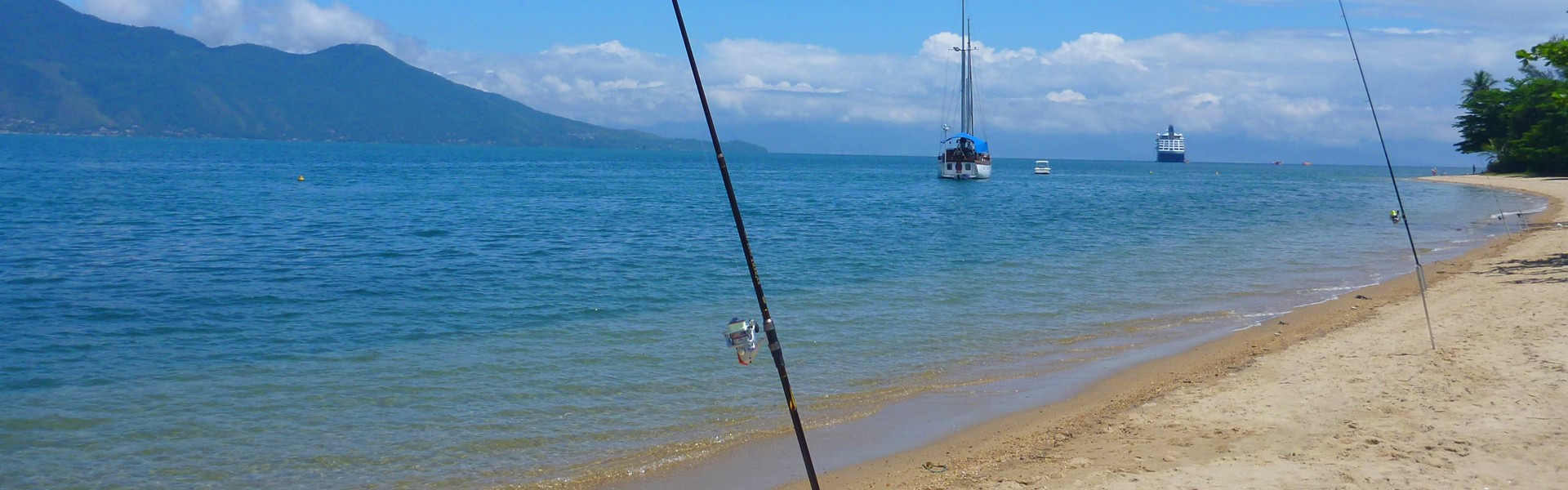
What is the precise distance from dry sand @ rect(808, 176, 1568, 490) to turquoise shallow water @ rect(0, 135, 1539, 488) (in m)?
1.95

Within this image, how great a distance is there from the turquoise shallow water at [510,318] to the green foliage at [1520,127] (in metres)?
30.6

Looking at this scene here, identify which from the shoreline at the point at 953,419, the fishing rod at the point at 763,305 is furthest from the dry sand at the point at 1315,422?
the fishing rod at the point at 763,305

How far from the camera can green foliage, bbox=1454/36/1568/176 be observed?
61.7m

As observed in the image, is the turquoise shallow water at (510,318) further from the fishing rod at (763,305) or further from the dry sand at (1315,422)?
the fishing rod at (763,305)

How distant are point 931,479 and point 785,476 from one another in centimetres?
117

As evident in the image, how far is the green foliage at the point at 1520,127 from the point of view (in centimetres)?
6172

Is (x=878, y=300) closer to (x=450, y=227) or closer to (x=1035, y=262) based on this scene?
(x=1035, y=262)

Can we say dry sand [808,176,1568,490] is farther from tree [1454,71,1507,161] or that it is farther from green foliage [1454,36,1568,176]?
tree [1454,71,1507,161]

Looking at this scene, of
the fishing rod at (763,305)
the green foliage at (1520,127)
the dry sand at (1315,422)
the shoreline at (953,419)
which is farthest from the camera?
the green foliage at (1520,127)

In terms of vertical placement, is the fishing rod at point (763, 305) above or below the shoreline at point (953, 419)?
above

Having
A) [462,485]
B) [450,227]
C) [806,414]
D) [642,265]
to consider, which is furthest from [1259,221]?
[462,485]

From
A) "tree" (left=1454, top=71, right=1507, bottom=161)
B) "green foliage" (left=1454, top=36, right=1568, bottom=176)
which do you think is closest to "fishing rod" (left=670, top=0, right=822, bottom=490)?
"green foliage" (left=1454, top=36, right=1568, bottom=176)

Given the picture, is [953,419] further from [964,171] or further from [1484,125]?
[1484,125]

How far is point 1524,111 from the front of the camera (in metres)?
72.3
